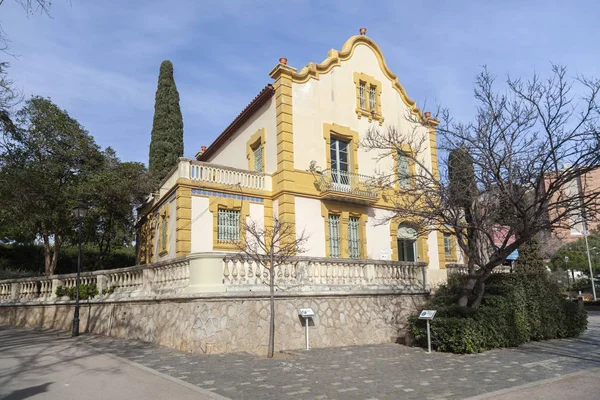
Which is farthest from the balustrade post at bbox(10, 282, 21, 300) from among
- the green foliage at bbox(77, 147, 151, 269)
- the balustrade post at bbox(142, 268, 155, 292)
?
the balustrade post at bbox(142, 268, 155, 292)

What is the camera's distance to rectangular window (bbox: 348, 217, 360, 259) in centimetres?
1825

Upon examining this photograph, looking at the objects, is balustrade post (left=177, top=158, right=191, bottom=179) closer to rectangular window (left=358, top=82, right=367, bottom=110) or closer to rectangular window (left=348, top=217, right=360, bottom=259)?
rectangular window (left=348, top=217, right=360, bottom=259)

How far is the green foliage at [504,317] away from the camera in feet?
34.5

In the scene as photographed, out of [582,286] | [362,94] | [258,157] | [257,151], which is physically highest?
[362,94]

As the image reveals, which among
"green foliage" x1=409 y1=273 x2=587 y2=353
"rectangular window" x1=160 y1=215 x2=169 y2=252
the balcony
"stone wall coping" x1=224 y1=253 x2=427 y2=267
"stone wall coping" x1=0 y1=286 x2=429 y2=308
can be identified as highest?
the balcony

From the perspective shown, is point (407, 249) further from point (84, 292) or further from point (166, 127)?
point (166, 127)

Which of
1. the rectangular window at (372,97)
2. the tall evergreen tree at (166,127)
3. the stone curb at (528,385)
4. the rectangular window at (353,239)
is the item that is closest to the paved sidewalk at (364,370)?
the stone curb at (528,385)

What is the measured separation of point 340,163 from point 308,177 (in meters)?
2.13

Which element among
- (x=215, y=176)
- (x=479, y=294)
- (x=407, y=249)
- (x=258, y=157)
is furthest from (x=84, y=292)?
(x=407, y=249)

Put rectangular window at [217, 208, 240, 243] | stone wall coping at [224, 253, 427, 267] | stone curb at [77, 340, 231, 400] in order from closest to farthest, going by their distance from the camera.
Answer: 1. stone curb at [77, 340, 231, 400]
2. stone wall coping at [224, 253, 427, 267]
3. rectangular window at [217, 208, 240, 243]

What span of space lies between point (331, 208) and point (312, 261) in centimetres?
660

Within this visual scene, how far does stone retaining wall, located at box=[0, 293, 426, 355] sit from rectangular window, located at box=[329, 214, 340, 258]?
16.0 feet

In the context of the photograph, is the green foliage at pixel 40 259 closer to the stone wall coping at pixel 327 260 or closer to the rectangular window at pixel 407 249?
the rectangular window at pixel 407 249

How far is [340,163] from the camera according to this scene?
1888 cm
